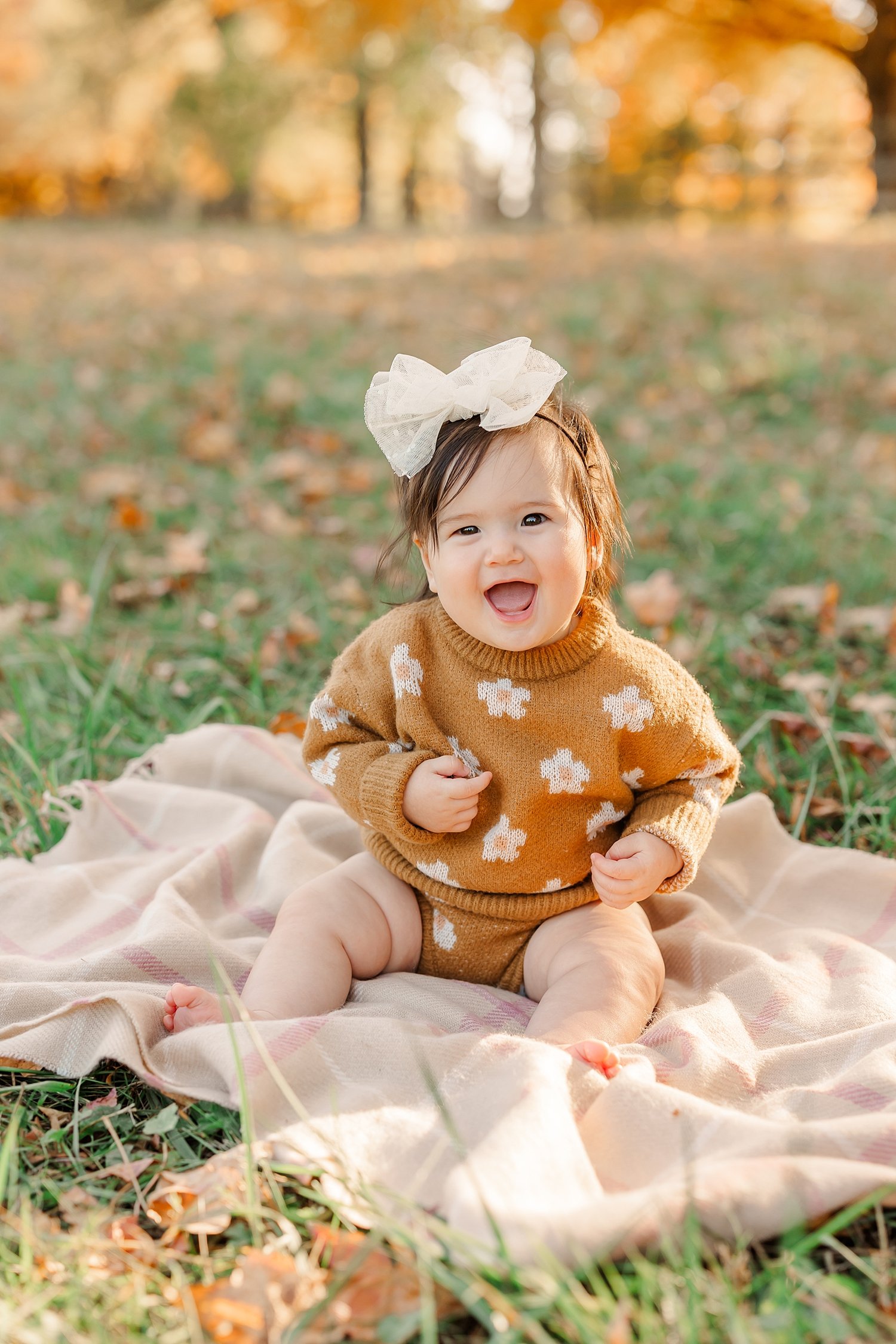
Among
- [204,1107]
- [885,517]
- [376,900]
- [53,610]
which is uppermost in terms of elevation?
[885,517]

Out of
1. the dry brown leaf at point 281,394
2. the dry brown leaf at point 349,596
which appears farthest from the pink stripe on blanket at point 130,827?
the dry brown leaf at point 281,394

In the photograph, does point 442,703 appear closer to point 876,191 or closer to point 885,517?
point 885,517

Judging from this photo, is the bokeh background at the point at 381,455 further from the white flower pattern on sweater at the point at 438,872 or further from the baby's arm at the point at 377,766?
the white flower pattern on sweater at the point at 438,872

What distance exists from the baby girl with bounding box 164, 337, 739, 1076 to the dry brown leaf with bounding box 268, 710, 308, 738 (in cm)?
80

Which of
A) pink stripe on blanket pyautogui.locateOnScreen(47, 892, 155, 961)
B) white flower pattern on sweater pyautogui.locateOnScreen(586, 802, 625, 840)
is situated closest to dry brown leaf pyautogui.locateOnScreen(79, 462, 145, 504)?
pink stripe on blanket pyautogui.locateOnScreen(47, 892, 155, 961)

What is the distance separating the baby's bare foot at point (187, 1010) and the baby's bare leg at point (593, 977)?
49cm

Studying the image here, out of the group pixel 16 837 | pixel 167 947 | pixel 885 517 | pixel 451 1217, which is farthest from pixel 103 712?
pixel 885 517

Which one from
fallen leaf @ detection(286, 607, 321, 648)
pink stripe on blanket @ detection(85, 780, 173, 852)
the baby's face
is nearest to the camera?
the baby's face

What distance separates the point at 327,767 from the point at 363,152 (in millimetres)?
22249

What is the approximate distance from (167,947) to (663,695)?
3.05 ft

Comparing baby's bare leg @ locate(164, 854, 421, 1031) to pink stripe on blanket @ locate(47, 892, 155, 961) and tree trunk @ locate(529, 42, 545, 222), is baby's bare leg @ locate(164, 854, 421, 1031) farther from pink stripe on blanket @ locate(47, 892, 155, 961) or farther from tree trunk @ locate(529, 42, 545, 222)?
tree trunk @ locate(529, 42, 545, 222)

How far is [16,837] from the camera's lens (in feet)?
7.71

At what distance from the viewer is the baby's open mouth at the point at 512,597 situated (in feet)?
5.48

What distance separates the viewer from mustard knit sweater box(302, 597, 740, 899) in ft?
5.73
